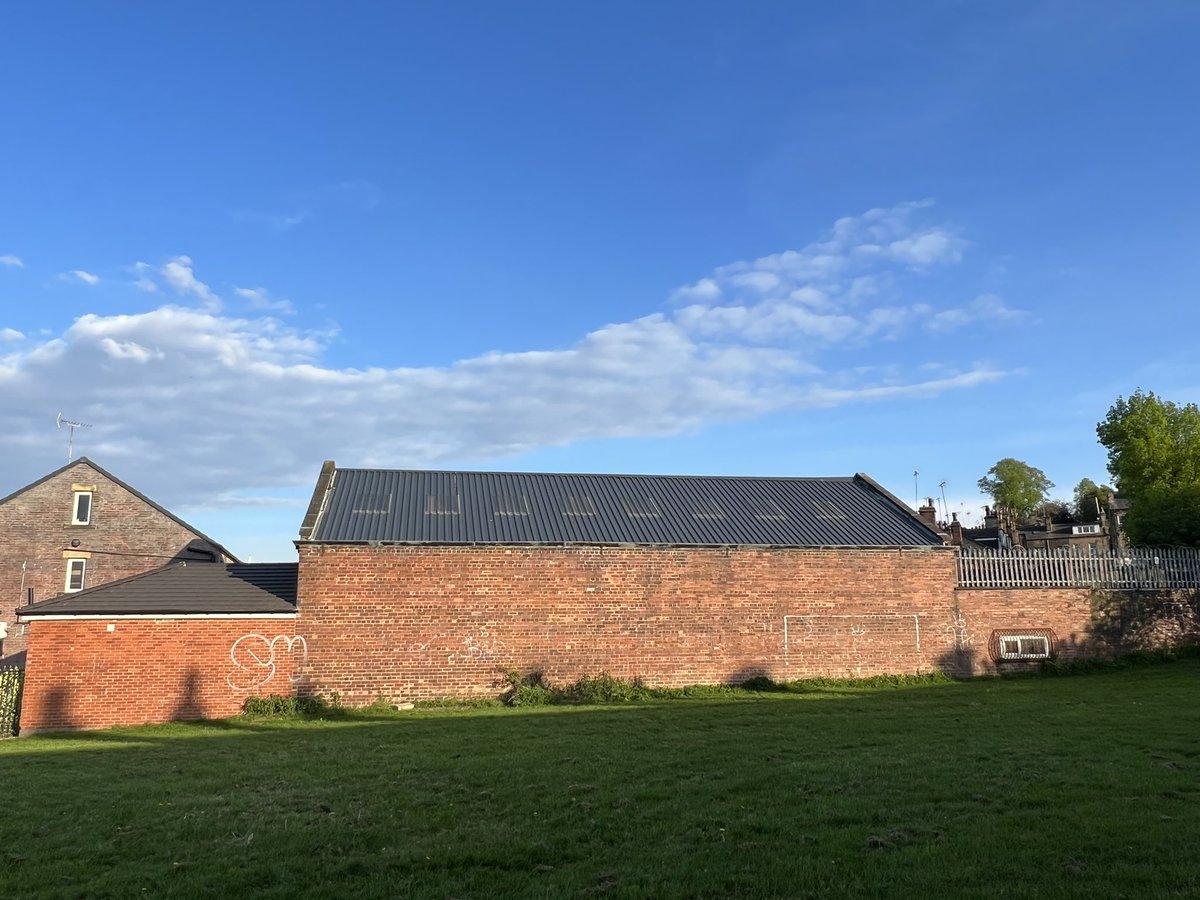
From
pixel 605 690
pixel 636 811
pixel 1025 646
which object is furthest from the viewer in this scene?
pixel 1025 646

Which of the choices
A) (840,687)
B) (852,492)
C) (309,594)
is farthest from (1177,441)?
(309,594)

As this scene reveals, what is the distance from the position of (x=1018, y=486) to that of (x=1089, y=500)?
699cm

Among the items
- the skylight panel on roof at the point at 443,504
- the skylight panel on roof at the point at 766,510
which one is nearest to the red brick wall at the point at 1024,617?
the skylight panel on roof at the point at 766,510

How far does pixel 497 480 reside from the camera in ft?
80.5

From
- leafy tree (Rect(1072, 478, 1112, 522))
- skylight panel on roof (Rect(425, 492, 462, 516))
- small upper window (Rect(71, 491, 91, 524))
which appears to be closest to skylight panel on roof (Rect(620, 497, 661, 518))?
skylight panel on roof (Rect(425, 492, 462, 516))

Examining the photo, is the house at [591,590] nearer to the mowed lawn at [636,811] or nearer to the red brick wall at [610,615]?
the red brick wall at [610,615]

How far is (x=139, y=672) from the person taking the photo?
1784cm

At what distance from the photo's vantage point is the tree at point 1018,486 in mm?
87000

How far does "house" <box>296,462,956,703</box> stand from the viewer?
19297 mm

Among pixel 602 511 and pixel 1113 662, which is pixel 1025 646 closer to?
pixel 1113 662

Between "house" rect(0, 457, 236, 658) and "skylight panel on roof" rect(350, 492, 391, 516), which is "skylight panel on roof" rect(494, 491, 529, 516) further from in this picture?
"house" rect(0, 457, 236, 658)

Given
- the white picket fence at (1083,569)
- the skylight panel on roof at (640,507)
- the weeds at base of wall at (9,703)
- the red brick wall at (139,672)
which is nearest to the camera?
the weeds at base of wall at (9,703)

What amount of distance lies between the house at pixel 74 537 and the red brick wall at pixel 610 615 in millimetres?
16815

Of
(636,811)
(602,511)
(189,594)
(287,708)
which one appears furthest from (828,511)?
(636,811)
